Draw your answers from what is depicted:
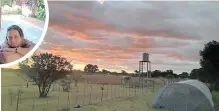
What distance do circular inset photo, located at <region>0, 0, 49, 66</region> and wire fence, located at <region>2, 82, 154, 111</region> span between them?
2.45 feet

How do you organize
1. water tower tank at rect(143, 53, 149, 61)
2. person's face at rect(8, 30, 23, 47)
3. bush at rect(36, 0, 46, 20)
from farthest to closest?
water tower tank at rect(143, 53, 149, 61) < bush at rect(36, 0, 46, 20) < person's face at rect(8, 30, 23, 47)

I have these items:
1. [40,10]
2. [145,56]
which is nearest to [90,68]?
[145,56]

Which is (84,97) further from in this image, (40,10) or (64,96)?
(40,10)

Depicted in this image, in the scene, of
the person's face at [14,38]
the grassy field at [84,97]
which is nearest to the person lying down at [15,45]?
the person's face at [14,38]

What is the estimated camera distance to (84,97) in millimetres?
4852

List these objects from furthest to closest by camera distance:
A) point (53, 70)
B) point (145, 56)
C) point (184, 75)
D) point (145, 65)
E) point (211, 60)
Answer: point (211, 60) → point (53, 70) → point (184, 75) → point (145, 65) → point (145, 56)

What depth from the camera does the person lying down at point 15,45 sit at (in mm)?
3674

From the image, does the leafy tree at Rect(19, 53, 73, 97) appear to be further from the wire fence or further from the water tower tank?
the water tower tank

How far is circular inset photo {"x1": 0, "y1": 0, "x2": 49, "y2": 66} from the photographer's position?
3682mm

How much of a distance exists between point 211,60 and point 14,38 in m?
3.19

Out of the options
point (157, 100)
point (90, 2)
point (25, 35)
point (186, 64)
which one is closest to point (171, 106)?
point (157, 100)

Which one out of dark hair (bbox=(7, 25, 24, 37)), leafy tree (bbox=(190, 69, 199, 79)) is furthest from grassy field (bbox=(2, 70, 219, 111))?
dark hair (bbox=(7, 25, 24, 37))

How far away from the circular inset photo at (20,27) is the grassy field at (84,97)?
0.62m

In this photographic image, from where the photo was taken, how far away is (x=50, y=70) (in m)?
4.91
